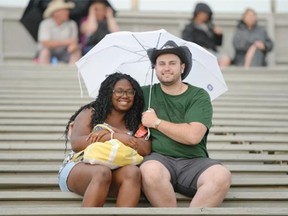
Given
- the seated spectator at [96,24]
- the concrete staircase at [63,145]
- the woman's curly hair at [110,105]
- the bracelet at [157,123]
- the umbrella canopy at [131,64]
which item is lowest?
the concrete staircase at [63,145]

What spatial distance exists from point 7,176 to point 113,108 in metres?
0.93

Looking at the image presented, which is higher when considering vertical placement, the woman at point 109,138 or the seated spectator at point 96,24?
the seated spectator at point 96,24

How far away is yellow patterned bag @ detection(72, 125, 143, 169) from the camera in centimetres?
443

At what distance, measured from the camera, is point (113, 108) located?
15.8 ft

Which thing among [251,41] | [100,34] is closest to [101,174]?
[100,34]

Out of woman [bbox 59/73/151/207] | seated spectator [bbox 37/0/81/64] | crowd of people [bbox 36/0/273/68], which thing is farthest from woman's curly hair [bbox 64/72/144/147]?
seated spectator [bbox 37/0/81/64]

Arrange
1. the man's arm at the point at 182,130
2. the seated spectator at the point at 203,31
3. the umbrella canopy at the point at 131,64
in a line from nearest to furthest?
the man's arm at the point at 182,130
the umbrella canopy at the point at 131,64
the seated spectator at the point at 203,31

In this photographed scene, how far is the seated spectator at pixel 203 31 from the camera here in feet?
30.8

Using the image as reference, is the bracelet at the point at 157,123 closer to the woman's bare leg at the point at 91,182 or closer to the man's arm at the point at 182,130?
the man's arm at the point at 182,130

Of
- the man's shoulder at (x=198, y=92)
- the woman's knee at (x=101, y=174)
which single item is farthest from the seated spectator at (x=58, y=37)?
the woman's knee at (x=101, y=174)

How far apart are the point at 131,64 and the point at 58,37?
14.5 ft

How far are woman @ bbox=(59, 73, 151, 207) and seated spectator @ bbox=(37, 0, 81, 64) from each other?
4.52 m

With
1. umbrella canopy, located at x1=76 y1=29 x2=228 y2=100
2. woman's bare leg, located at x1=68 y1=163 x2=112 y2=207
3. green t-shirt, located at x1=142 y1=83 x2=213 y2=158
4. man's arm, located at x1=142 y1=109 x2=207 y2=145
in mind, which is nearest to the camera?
woman's bare leg, located at x1=68 y1=163 x2=112 y2=207

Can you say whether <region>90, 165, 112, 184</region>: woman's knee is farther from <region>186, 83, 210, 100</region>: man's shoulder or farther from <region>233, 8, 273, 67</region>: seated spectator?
<region>233, 8, 273, 67</region>: seated spectator
